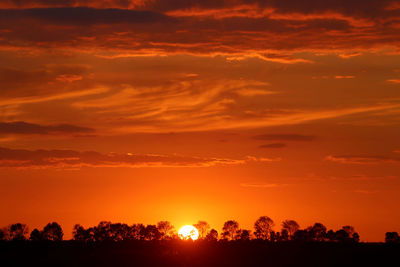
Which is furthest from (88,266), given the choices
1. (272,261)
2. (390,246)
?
(390,246)

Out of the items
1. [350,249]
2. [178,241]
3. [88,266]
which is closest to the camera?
[88,266]

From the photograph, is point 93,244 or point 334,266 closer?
point 334,266

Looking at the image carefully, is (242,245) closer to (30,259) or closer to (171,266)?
(171,266)

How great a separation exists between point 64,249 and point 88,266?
13.7 metres

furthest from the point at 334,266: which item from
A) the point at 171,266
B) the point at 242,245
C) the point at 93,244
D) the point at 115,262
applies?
the point at 93,244

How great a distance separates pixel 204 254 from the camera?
106m

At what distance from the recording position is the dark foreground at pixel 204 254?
104 meters

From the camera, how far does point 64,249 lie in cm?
11344

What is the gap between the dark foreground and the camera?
340 ft

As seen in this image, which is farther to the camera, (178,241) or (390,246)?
(178,241)

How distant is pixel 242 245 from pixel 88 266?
26.2 metres

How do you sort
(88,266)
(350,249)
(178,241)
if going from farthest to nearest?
1. (178,241)
2. (350,249)
3. (88,266)

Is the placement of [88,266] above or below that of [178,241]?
below

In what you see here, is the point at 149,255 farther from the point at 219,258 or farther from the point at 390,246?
the point at 390,246
